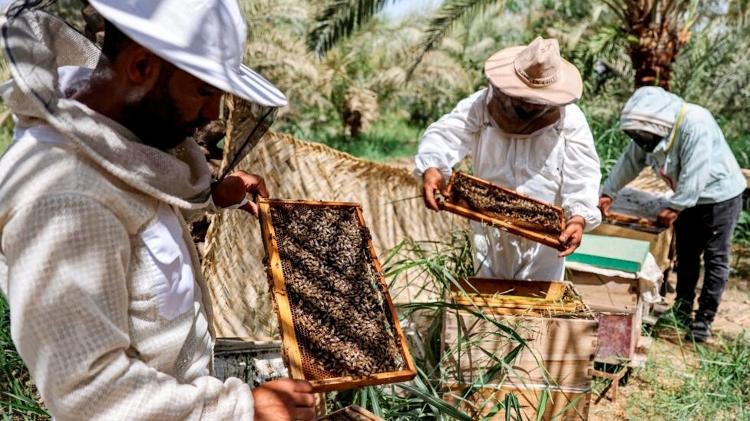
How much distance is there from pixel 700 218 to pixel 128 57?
5079 millimetres

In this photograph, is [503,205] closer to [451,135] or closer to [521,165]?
[521,165]

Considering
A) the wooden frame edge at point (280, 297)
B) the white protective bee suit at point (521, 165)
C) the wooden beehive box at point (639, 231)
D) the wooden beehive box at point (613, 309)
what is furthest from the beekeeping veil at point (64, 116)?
the wooden beehive box at point (639, 231)

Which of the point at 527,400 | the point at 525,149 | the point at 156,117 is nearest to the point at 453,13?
the point at 525,149

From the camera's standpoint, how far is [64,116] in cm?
131

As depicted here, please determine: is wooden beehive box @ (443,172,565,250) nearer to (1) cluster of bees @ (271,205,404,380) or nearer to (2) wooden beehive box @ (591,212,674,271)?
(1) cluster of bees @ (271,205,404,380)

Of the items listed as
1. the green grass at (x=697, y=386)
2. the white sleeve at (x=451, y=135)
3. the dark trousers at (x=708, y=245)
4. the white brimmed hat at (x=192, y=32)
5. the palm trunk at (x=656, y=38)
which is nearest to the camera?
the white brimmed hat at (x=192, y=32)

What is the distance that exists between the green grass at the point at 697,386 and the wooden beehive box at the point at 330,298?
101 inches

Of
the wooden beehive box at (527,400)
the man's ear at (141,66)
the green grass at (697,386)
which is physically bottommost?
the green grass at (697,386)

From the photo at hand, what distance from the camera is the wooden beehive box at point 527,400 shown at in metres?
2.93

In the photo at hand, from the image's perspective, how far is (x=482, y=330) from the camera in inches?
116

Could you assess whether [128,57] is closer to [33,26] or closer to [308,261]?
[33,26]

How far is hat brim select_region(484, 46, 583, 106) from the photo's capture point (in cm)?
339

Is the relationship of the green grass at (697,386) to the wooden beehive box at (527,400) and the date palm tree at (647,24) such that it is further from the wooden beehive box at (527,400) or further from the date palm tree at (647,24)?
the date palm tree at (647,24)

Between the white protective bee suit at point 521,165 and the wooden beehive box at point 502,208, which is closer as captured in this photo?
the wooden beehive box at point 502,208
